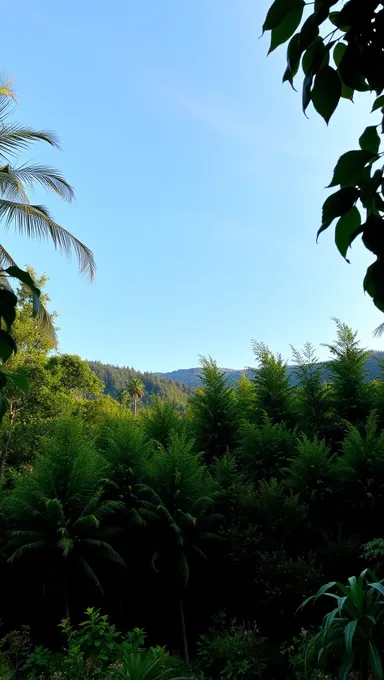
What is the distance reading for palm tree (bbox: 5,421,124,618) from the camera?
16.6ft

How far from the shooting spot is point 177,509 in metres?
5.51

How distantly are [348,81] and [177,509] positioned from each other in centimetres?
554

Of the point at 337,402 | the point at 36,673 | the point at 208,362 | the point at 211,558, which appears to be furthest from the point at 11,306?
the point at 208,362

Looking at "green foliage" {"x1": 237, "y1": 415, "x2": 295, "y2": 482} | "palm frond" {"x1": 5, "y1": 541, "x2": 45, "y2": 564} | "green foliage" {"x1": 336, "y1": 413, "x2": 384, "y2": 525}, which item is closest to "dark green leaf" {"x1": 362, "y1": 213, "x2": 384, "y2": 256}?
"palm frond" {"x1": 5, "y1": 541, "x2": 45, "y2": 564}

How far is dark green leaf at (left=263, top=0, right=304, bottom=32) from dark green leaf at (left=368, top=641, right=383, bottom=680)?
2.67 meters

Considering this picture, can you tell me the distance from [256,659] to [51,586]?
7.88 ft

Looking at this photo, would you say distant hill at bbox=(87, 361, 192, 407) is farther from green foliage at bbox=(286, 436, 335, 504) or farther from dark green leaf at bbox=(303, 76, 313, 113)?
dark green leaf at bbox=(303, 76, 313, 113)

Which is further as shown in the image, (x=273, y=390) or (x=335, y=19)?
(x=273, y=390)

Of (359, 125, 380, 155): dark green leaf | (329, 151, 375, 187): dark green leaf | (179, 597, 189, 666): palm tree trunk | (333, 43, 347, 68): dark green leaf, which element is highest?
(333, 43, 347, 68): dark green leaf

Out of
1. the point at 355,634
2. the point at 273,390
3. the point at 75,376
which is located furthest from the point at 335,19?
the point at 75,376

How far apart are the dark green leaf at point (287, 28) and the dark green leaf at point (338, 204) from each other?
0.58 ft

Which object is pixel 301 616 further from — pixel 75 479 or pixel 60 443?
pixel 60 443

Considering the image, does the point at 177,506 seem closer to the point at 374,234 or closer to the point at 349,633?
the point at 349,633

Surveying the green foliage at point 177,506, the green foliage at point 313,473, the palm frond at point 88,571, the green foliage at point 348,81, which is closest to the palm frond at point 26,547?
the palm frond at point 88,571
